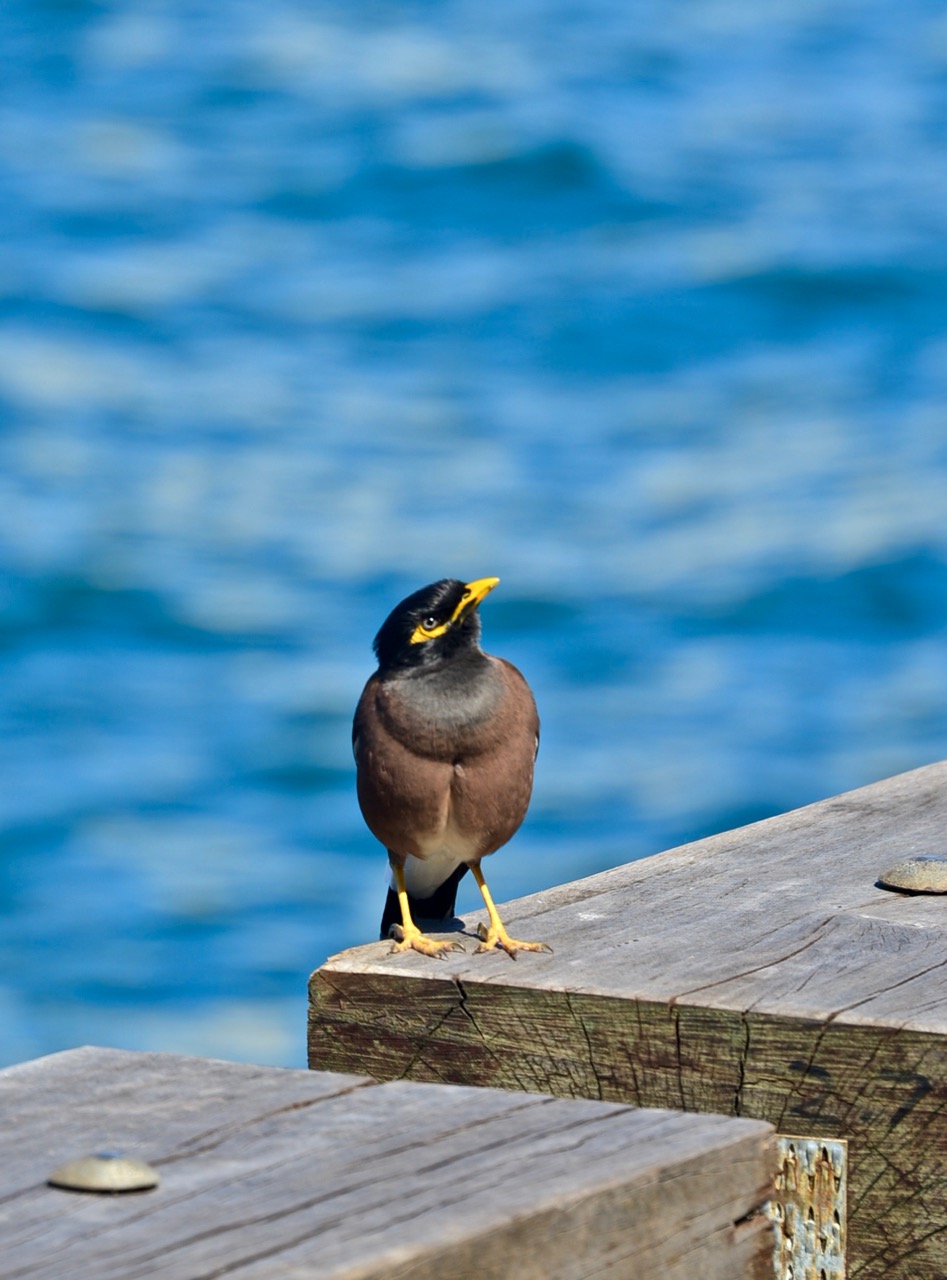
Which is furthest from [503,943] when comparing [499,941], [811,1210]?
[811,1210]

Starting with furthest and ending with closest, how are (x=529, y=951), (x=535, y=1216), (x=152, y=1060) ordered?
(x=529, y=951)
(x=152, y=1060)
(x=535, y=1216)

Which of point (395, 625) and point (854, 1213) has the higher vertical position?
point (395, 625)

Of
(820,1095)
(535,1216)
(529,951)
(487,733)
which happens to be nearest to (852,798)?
(487,733)

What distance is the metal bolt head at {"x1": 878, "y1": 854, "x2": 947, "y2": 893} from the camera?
9.97 ft

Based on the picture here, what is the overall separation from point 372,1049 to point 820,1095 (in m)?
0.65

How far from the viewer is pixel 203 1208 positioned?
1679mm

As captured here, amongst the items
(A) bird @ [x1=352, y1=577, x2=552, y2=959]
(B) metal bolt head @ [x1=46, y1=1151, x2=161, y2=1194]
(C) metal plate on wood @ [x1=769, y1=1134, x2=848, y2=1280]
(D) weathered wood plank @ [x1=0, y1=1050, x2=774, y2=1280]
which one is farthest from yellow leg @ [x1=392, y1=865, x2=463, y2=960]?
(B) metal bolt head @ [x1=46, y1=1151, x2=161, y2=1194]

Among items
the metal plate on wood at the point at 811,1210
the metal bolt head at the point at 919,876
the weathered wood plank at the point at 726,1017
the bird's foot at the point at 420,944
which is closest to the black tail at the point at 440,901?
the weathered wood plank at the point at 726,1017

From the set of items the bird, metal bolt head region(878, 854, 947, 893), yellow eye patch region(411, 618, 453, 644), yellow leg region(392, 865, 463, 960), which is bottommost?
metal bolt head region(878, 854, 947, 893)

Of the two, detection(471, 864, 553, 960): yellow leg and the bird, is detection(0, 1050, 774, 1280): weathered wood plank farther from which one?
the bird

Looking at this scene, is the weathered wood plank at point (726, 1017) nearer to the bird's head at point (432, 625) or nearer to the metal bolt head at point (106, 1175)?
the bird's head at point (432, 625)

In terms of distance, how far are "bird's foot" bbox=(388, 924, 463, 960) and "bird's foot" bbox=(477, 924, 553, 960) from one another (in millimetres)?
40

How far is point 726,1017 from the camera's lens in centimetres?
245

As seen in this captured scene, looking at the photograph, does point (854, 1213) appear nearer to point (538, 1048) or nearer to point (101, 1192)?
point (538, 1048)
